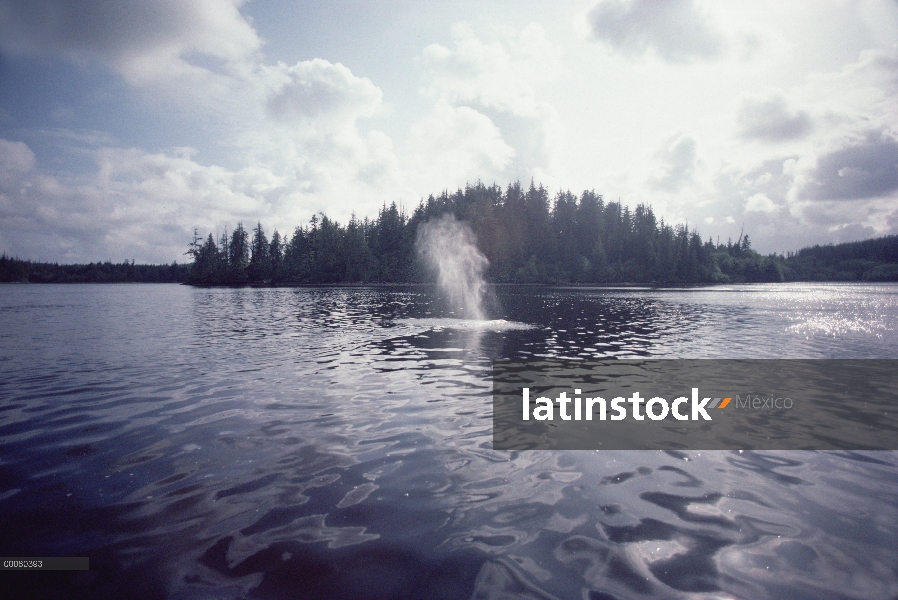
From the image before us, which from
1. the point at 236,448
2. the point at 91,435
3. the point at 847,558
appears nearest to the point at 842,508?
the point at 847,558

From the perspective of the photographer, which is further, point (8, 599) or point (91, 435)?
point (91, 435)

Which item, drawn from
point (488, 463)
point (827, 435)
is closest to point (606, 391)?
point (827, 435)

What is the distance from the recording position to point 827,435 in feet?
41.0

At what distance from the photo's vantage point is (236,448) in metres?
11.3

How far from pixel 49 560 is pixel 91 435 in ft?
21.5

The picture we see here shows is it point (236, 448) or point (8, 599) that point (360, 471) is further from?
point (8, 599)

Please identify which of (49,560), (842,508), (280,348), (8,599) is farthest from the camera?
(280,348)

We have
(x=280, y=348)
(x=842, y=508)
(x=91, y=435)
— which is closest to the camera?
(x=842, y=508)

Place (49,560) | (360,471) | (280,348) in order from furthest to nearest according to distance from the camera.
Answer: (280,348)
(360,471)
(49,560)

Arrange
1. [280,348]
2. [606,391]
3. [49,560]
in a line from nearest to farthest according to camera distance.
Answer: [49,560] → [606,391] → [280,348]

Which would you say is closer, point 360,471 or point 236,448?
point 360,471

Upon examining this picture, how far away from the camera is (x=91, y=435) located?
1222cm

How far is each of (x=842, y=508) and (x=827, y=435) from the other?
511 cm

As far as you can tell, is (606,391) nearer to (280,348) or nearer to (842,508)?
(842,508)
